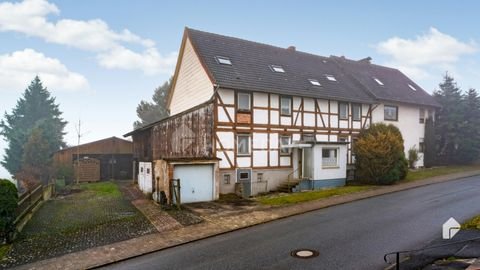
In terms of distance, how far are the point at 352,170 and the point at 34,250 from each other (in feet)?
68.5

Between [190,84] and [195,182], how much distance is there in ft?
28.4

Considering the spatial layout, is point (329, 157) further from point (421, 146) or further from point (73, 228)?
point (73, 228)

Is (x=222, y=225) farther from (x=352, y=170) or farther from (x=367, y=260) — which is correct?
(x=352, y=170)

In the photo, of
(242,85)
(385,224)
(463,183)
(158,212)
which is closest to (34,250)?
(158,212)

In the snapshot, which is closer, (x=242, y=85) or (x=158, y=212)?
(x=158, y=212)

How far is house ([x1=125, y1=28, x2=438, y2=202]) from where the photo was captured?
1981 centimetres

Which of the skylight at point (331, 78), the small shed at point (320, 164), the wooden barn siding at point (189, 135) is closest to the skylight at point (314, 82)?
the skylight at point (331, 78)

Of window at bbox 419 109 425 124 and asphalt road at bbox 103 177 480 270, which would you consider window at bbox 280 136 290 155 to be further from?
window at bbox 419 109 425 124

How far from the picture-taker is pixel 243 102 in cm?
2105

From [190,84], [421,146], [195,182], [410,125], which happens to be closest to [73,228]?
[195,182]

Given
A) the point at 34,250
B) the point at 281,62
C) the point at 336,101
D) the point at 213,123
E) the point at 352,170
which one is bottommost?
the point at 34,250

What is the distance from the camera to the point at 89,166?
33344 millimetres

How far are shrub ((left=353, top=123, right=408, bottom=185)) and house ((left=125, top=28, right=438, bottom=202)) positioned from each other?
1.22 m

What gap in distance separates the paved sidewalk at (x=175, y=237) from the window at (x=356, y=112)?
9447 mm
